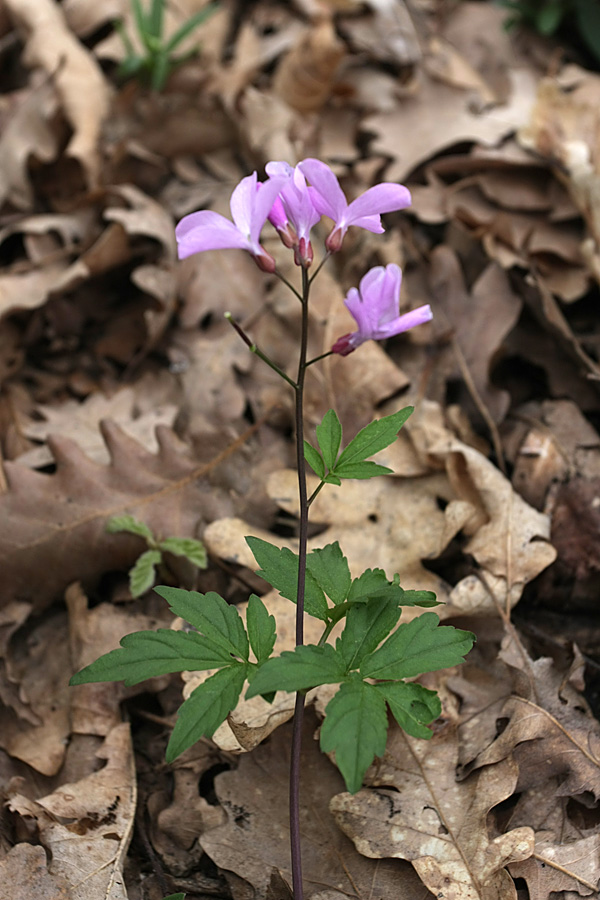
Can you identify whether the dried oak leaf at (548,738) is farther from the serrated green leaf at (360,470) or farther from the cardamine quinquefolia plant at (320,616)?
the serrated green leaf at (360,470)

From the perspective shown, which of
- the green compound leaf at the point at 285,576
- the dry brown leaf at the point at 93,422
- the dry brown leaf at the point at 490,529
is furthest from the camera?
the dry brown leaf at the point at 93,422

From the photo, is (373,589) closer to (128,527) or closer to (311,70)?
(128,527)

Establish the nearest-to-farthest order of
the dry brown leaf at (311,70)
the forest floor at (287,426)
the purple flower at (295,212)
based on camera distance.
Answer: the purple flower at (295,212)
the forest floor at (287,426)
the dry brown leaf at (311,70)

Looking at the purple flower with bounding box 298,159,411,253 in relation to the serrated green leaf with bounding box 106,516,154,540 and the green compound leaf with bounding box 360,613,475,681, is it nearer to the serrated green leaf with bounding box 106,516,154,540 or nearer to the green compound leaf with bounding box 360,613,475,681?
the green compound leaf with bounding box 360,613,475,681

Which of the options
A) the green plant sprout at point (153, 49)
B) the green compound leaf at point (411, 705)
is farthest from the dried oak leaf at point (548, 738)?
the green plant sprout at point (153, 49)

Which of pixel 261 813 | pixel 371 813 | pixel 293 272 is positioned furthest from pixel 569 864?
pixel 293 272

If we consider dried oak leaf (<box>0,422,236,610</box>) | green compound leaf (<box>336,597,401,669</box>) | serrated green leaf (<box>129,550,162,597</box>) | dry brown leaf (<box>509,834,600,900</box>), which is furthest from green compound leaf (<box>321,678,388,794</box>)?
dried oak leaf (<box>0,422,236,610</box>)
